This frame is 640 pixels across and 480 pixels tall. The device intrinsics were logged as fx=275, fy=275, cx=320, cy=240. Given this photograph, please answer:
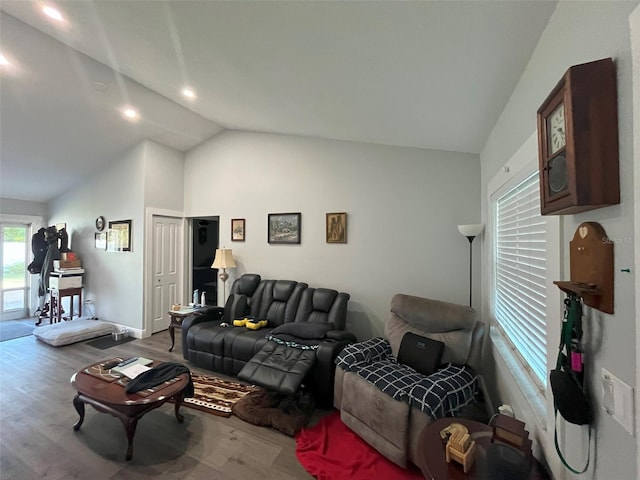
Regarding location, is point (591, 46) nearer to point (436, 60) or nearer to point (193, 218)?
point (436, 60)

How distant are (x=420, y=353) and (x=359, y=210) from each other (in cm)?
183

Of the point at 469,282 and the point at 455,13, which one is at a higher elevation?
the point at 455,13

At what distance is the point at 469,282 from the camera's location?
2980 mm

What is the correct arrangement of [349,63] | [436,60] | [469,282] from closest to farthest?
[436,60]
[349,63]
[469,282]

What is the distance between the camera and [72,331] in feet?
13.6

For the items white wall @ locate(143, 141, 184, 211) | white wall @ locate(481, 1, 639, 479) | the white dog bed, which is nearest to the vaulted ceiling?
white wall @ locate(481, 1, 639, 479)

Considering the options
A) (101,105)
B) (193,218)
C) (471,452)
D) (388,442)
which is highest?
(101,105)

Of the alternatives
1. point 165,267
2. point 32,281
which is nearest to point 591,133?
point 165,267

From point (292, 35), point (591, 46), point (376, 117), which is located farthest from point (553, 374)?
point (376, 117)

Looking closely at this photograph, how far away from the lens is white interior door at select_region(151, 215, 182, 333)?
4.53m

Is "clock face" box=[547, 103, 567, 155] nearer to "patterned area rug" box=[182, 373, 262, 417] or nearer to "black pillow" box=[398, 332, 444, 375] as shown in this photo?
"black pillow" box=[398, 332, 444, 375]

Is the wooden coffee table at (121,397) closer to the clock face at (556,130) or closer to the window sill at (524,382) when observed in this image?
the window sill at (524,382)

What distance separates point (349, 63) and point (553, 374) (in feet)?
5.83

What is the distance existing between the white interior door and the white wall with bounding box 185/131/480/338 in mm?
1003
